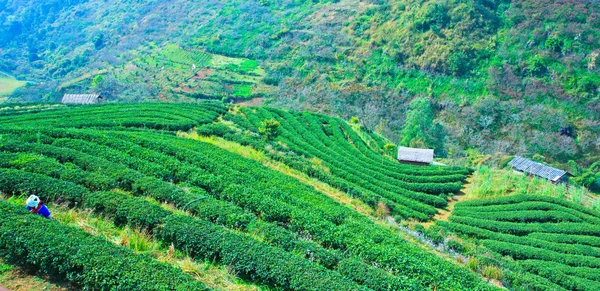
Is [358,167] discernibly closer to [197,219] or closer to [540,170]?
[540,170]

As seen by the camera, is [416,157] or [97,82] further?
[97,82]

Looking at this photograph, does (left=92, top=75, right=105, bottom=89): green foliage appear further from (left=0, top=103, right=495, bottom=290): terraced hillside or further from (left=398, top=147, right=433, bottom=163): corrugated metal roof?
(left=398, top=147, right=433, bottom=163): corrugated metal roof

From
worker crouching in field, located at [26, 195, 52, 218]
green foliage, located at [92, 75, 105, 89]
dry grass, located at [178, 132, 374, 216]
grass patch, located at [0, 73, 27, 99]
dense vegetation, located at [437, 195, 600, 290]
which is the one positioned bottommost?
dense vegetation, located at [437, 195, 600, 290]

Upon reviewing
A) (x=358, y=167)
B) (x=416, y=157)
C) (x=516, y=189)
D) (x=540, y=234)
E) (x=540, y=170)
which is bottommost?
(x=540, y=170)

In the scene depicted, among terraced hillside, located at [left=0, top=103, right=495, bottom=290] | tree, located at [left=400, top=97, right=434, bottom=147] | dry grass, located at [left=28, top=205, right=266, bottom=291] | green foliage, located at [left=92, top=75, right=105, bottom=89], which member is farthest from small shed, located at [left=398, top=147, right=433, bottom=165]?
green foliage, located at [left=92, top=75, right=105, bottom=89]

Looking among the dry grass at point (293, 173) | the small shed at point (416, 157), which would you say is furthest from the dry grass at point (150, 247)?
the small shed at point (416, 157)

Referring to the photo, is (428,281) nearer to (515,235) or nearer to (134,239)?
(134,239)

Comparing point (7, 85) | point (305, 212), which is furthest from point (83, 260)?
point (7, 85)

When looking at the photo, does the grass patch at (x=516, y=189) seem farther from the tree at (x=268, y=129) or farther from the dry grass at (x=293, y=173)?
the tree at (x=268, y=129)
